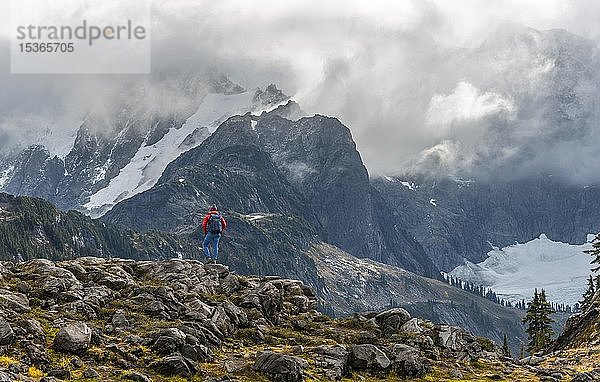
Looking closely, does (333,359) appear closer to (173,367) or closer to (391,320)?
(173,367)

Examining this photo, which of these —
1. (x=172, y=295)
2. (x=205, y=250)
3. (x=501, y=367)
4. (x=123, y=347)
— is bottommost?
(x=501, y=367)

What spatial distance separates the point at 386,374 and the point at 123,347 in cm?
1607

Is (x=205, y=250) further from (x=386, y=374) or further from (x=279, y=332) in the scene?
(x=386, y=374)

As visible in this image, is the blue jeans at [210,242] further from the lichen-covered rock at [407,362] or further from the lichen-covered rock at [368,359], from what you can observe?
the lichen-covered rock at [407,362]

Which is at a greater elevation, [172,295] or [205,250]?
[205,250]

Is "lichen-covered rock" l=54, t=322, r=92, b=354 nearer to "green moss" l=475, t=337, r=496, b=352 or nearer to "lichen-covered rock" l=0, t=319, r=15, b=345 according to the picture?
"lichen-covered rock" l=0, t=319, r=15, b=345

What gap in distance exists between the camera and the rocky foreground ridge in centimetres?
3342

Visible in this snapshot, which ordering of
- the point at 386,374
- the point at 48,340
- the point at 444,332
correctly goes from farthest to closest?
1. the point at 444,332
2. the point at 386,374
3. the point at 48,340

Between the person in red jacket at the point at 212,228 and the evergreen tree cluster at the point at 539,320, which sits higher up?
the person in red jacket at the point at 212,228

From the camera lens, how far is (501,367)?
46750 millimetres

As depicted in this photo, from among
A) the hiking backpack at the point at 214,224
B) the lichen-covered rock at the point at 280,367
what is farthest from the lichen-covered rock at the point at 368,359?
the hiking backpack at the point at 214,224

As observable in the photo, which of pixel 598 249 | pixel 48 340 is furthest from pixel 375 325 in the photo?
pixel 598 249

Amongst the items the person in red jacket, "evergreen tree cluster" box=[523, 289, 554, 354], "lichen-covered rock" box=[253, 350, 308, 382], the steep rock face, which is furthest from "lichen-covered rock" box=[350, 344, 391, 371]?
"evergreen tree cluster" box=[523, 289, 554, 354]

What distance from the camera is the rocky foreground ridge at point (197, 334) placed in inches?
1316
